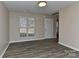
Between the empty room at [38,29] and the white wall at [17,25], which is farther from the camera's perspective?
the white wall at [17,25]

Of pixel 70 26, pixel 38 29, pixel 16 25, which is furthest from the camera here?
pixel 38 29

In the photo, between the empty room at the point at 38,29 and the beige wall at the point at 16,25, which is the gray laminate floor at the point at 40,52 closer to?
the empty room at the point at 38,29

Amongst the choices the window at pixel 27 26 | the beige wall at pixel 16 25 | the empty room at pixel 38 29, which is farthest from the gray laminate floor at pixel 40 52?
the window at pixel 27 26

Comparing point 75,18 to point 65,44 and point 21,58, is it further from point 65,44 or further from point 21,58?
point 21,58

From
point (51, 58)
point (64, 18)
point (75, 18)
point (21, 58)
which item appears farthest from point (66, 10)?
point (21, 58)

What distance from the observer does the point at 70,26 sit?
556 centimetres

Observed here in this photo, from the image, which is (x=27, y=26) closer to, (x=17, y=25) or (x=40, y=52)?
(x=17, y=25)

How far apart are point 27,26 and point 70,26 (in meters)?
3.67

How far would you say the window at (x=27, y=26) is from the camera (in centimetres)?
805

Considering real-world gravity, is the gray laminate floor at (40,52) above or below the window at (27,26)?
below

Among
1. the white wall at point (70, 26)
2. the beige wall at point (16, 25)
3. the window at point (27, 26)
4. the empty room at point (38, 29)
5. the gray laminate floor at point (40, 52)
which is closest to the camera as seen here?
the gray laminate floor at point (40, 52)

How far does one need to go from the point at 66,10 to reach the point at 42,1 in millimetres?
2638

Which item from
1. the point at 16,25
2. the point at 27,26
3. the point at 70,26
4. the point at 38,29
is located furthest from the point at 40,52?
the point at 38,29

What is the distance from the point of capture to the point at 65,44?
20.1ft
